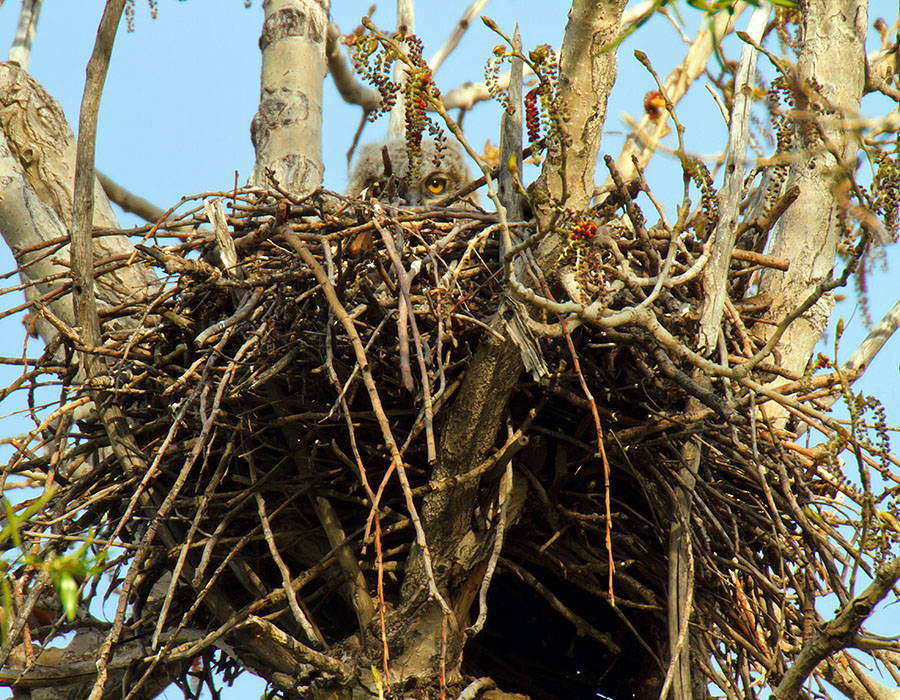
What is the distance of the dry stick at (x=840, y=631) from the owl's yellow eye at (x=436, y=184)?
265cm

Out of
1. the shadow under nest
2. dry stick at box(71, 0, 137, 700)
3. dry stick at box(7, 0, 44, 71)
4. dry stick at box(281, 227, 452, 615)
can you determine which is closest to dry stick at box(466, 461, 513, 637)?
the shadow under nest

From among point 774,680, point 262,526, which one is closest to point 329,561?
point 262,526

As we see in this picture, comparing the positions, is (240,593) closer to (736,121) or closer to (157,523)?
(157,523)

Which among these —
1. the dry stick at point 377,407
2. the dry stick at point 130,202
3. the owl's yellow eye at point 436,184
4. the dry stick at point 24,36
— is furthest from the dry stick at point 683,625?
the dry stick at point 24,36

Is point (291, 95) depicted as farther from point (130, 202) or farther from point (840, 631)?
point (840, 631)

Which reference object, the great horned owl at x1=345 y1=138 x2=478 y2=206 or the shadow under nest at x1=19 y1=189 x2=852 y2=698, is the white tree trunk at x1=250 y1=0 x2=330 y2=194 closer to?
the great horned owl at x1=345 y1=138 x2=478 y2=206

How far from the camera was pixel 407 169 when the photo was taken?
12.7 ft

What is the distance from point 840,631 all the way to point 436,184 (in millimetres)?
2730

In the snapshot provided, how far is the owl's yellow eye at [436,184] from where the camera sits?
4.02m

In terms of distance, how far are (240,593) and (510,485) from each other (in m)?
0.88

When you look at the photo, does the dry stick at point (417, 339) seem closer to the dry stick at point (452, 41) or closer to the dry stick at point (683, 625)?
the dry stick at point (683, 625)

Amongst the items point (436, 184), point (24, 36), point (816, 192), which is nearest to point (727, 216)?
point (816, 192)

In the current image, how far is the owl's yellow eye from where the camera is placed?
4016 mm

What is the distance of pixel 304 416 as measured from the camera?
2.07 meters
